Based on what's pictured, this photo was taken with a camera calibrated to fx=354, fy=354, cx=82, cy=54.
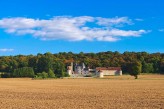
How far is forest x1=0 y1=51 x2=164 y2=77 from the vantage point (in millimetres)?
154375

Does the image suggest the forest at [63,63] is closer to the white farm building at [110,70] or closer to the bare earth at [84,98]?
the white farm building at [110,70]

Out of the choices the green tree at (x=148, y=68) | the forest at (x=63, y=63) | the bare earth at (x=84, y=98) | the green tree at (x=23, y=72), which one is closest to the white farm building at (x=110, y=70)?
the forest at (x=63, y=63)

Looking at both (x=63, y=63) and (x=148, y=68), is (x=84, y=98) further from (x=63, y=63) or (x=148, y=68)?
(x=63, y=63)

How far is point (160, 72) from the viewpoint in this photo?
15812 centimetres

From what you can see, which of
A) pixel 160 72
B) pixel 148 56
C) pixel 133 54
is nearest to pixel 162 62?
pixel 160 72

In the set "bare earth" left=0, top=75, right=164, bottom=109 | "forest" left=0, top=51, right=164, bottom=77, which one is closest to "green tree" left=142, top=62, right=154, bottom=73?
"forest" left=0, top=51, right=164, bottom=77

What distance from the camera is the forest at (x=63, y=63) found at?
15438 cm

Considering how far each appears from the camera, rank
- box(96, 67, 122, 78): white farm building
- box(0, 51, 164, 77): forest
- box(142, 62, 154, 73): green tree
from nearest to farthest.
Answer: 1. box(0, 51, 164, 77): forest
2. box(142, 62, 154, 73): green tree
3. box(96, 67, 122, 78): white farm building

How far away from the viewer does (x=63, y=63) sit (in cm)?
16862

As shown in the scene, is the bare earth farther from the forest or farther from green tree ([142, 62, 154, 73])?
green tree ([142, 62, 154, 73])

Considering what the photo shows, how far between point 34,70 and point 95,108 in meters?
143

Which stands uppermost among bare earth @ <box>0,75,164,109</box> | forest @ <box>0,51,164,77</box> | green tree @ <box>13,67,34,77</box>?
forest @ <box>0,51,164,77</box>

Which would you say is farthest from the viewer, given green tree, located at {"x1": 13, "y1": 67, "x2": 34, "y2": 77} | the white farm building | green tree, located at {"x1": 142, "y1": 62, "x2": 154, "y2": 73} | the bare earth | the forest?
the white farm building

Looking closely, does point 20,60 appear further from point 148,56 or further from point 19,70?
point 148,56
